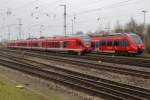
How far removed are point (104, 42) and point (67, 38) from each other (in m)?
5.26

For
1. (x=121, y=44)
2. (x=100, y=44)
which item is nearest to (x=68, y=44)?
(x=100, y=44)

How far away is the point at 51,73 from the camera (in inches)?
913

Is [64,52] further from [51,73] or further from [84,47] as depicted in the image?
[51,73]

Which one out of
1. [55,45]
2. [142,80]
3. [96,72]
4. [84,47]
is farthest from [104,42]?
[142,80]

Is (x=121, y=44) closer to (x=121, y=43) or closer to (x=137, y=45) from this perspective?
(x=121, y=43)

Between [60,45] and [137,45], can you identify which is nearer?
[137,45]

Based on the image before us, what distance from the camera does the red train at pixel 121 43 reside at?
38156 millimetres

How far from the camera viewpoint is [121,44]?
39.5 meters

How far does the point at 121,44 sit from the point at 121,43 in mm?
123

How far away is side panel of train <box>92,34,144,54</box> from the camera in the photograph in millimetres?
38125

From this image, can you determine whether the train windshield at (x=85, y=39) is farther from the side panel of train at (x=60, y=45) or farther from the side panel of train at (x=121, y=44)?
the side panel of train at (x=121, y=44)

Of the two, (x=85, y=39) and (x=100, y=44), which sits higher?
(x=85, y=39)

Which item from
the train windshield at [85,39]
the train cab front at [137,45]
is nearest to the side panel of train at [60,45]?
the train windshield at [85,39]

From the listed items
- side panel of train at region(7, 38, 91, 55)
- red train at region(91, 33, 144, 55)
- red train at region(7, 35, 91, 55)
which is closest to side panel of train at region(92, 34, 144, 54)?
red train at region(91, 33, 144, 55)
